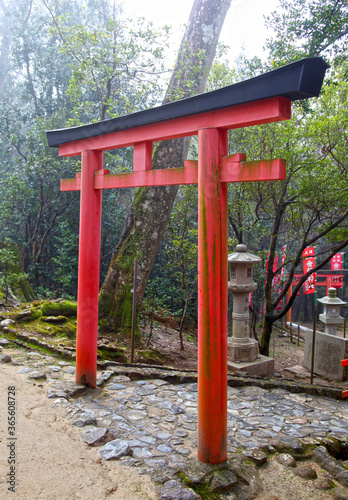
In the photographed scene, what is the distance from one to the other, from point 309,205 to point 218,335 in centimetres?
629

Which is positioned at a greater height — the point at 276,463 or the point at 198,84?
the point at 198,84

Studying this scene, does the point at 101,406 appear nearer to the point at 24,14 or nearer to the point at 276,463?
the point at 276,463

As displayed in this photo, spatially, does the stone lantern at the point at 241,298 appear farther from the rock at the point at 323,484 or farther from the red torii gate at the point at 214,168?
the rock at the point at 323,484

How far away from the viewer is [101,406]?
4129 mm

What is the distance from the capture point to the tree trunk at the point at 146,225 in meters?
7.62

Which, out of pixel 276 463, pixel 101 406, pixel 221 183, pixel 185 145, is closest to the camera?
pixel 221 183

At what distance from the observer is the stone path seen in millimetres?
3244

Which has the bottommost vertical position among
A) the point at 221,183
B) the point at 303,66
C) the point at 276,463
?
the point at 276,463

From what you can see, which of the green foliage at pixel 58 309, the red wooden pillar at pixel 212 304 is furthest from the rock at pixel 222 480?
the green foliage at pixel 58 309

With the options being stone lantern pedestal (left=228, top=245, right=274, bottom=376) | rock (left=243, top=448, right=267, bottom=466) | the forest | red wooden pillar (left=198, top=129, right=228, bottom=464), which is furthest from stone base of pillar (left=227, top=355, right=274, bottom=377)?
red wooden pillar (left=198, top=129, right=228, bottom=464)

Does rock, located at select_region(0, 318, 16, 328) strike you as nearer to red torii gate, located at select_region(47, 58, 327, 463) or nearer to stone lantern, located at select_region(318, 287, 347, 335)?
red torii gate, located at select_region(47, 58, 327, 463)

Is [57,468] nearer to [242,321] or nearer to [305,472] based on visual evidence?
[305,472]

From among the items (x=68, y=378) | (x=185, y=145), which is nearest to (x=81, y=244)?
(x=68, y=378)

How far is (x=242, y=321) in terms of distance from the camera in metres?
7.88
